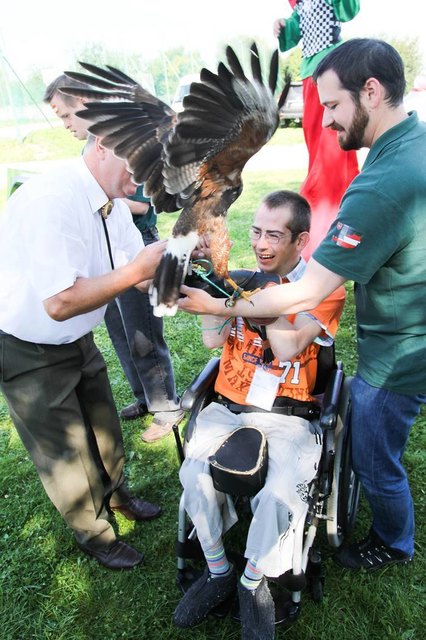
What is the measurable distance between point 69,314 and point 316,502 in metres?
1.31

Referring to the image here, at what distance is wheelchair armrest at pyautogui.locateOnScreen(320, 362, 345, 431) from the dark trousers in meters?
1.16

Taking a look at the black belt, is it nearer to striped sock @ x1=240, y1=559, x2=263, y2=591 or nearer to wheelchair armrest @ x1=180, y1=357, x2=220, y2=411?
wheelchair armrest @ x1=180, y1=357, x2=220, y2=411

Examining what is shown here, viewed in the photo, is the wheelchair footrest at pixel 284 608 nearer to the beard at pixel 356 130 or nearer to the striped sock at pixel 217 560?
the striped sock at pixel 217 560

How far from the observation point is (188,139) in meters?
1.85

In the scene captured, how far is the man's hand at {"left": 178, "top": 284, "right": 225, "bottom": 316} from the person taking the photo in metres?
1.94

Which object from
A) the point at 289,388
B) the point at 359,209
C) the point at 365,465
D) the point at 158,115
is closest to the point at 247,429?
the point at 289,388

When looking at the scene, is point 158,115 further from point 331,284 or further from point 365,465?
point 365,465

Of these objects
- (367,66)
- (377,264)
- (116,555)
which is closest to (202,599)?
(116,555)

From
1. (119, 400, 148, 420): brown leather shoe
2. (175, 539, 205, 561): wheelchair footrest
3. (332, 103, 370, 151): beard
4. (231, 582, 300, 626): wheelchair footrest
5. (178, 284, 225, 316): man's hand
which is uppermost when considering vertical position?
(332, 103, 370, 151): beard

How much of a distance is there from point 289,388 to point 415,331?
25.5 inches

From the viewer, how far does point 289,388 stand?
2291mm

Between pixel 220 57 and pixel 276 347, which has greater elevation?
pixel 220 57

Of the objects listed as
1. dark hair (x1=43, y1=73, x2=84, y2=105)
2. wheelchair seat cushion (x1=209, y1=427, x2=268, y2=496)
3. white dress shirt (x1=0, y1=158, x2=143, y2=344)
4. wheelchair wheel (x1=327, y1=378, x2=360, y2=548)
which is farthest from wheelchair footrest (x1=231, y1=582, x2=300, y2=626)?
dark hair (x1=43, y1=73, x2=84, y2=105)

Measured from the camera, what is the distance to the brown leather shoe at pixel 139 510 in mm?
2840
